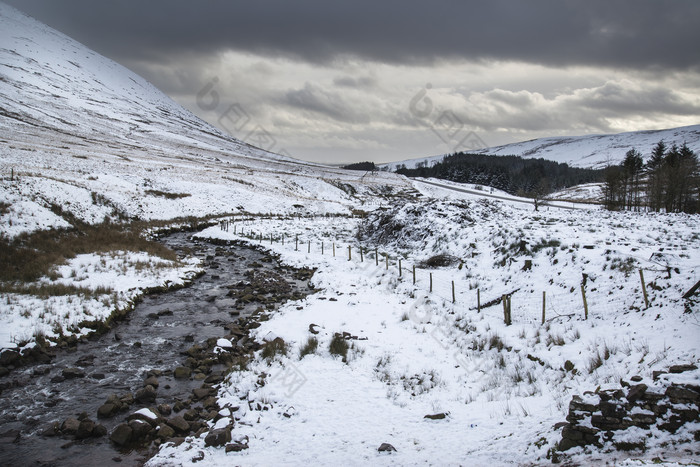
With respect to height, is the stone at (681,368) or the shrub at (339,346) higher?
the stone at (681,368)

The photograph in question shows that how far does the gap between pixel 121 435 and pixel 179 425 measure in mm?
1116

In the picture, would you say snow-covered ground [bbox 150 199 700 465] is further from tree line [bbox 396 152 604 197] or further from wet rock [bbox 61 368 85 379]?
tree line [bbox 396 152 604 197]

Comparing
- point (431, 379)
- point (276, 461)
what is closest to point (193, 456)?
point (276, 461)

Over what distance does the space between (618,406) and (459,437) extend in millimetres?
2892

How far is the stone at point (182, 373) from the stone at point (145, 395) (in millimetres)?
1028

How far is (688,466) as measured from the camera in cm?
455

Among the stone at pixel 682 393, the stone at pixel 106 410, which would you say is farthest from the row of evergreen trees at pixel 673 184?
the stone at pixel 106 410

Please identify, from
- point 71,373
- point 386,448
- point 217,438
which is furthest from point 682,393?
point 71,373

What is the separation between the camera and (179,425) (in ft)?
25.8

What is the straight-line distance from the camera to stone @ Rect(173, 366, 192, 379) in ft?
33.5

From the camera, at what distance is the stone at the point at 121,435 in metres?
7.39

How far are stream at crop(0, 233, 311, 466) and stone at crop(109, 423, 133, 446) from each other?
11 centimetres

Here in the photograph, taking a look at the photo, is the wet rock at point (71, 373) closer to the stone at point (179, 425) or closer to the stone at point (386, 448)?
the stone at point (179, 425)

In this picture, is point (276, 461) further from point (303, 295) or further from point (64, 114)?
point (64, 114)
